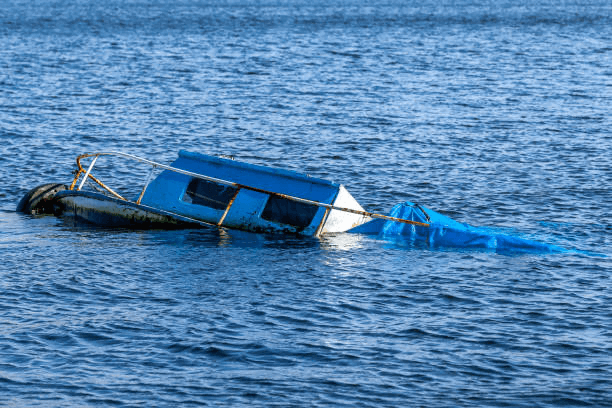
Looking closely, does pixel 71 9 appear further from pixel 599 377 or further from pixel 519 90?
pixel 599 377

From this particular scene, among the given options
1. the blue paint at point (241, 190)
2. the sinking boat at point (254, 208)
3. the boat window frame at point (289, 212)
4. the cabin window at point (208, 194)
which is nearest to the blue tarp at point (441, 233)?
the sinking boat at point (254, 208)

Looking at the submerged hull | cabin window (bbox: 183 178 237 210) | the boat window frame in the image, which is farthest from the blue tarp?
the submerged hull

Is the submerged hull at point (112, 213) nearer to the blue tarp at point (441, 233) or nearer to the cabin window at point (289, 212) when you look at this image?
the cabin window at point (289, 212)

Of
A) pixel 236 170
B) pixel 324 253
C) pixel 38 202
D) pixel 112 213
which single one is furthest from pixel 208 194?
pixel 38 202

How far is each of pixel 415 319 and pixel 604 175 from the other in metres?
17.8

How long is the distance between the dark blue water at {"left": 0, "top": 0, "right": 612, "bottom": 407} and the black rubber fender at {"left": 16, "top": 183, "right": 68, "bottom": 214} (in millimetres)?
590

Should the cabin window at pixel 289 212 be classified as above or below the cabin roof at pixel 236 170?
below

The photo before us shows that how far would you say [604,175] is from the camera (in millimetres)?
35125

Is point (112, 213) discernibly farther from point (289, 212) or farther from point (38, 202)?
point (289, 212)

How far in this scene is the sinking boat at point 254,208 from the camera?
2691 cm

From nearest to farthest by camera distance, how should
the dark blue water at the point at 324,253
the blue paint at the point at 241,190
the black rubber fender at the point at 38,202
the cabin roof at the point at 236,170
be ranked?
the dark blue water at the point at 324,253 < the blue paint at the point at 241,190 < the cabin roof at the point at 236,170 < the black rubber fender at the point at 38,202

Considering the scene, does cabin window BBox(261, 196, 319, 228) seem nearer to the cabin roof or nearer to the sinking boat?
the sinking boat

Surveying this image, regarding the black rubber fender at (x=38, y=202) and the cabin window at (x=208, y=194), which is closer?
the cabin window at (x=208, y=194)

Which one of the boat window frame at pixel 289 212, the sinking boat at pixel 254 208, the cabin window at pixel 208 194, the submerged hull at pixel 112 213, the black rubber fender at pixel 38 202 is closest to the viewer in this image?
the sinking boat at pixel 254 208
